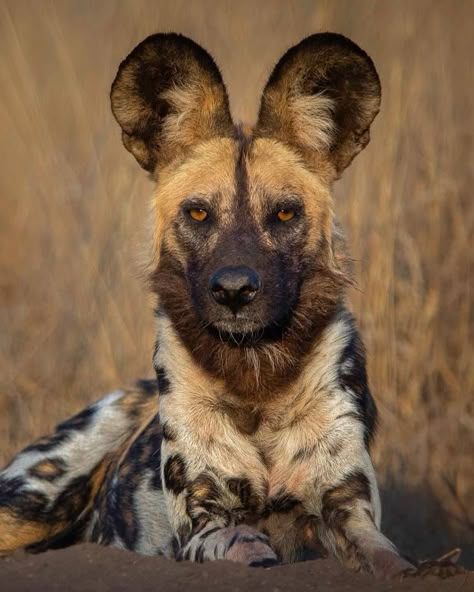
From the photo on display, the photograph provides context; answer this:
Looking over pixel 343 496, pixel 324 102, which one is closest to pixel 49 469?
pixel 343 496

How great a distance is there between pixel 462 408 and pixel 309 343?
174 centimetres

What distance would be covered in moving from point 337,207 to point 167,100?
163 centimetres

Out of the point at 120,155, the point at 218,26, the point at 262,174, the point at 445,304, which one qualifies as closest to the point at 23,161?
the point at 120,155

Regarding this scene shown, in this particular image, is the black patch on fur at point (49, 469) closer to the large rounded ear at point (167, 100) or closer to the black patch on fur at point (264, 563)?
the large rounded ear at point (167, 100)

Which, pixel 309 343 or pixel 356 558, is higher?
pixel 309 343

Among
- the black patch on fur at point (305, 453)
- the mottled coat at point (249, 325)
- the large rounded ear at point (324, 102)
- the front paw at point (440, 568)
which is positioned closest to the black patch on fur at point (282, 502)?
the mottled coat at point (249, 325)

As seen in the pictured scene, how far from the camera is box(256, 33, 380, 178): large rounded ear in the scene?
12.4 ft

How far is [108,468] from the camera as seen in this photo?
437cm

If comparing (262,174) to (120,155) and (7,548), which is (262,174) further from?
(120,155)

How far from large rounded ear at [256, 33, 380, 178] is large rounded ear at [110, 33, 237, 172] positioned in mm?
168

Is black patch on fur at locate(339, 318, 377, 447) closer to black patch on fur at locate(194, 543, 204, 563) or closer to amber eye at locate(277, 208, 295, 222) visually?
amber eye at locate(277, 208, 295, 222)

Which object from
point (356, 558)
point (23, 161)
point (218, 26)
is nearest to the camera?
point (356, 558)

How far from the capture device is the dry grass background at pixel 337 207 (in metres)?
5.25

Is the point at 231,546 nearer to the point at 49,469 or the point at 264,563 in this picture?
the point at 264,563
